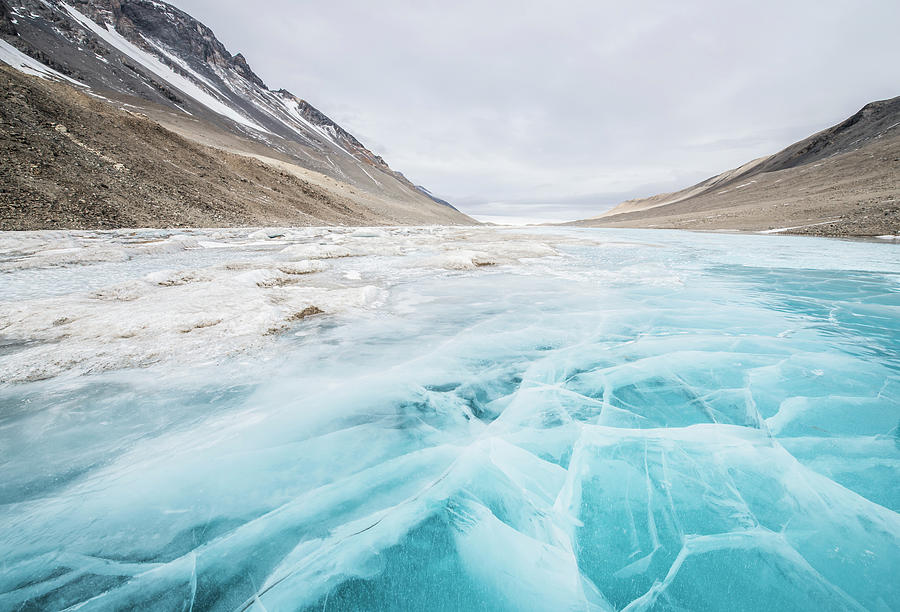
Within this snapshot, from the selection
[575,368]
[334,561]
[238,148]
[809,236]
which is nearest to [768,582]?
[334,561]

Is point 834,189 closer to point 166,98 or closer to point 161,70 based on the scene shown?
point 166,98

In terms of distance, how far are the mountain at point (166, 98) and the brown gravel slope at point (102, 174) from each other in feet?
0.34

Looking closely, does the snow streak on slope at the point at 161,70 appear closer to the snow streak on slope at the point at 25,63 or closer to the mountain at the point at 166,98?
the mountain at the point at 166,98

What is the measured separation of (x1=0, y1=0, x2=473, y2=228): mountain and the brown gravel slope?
10cm

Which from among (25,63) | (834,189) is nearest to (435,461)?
(834,189)

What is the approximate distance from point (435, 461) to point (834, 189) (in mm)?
53145

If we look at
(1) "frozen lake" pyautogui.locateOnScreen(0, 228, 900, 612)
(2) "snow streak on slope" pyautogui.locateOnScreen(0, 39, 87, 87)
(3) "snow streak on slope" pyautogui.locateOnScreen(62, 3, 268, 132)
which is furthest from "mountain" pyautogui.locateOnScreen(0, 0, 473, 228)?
(1) "frozen lake" pyautogui.locateOnScreen(0, 228, 900, 612)

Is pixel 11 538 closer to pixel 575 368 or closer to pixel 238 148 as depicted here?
pixel 575 368

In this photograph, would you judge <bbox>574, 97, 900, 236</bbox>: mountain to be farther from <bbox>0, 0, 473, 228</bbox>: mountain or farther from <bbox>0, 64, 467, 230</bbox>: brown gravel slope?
<bbox>0, 0, 473, 228</bbox>: mountain

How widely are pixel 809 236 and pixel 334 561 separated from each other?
3210 cm

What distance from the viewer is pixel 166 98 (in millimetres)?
57688

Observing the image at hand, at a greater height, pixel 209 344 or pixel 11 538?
pixel 209 344

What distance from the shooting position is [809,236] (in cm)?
2219

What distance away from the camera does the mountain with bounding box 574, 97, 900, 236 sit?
74.3 feet
